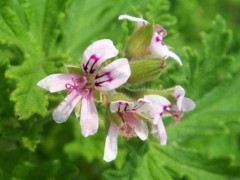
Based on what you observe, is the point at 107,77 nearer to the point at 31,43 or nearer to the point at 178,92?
the point at 178,92

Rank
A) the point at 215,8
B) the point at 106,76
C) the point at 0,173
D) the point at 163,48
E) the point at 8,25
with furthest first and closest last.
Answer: the point at 215,8, the point at 0,173, the point at 8,25, the point at 163,48, the point at 106,76

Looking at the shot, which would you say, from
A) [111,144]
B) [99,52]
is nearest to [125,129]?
[111,144]

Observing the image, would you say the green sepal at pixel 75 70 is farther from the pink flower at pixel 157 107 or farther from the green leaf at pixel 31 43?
the pink flower at pixel 157 107

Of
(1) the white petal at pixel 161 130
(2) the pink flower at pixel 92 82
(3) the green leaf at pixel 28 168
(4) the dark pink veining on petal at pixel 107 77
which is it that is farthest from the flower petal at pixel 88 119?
(3) the green leaf at pixel 28 168

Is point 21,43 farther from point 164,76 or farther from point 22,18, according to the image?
point 164,76

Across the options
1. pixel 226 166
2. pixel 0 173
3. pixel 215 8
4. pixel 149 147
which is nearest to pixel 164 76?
pixel 149 147

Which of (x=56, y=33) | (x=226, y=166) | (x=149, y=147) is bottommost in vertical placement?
(x=226, y=166)
